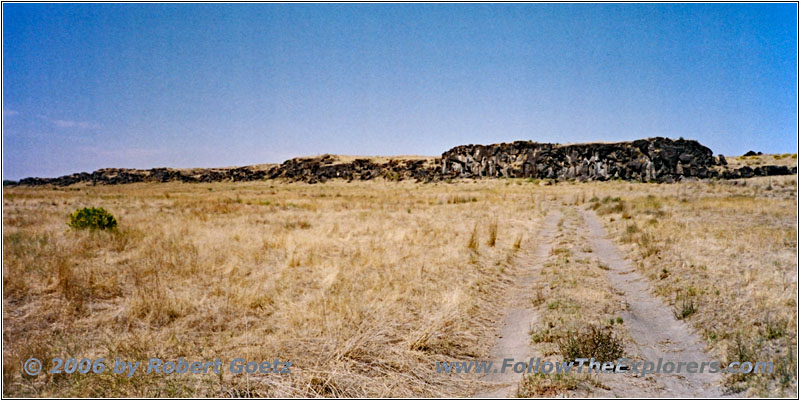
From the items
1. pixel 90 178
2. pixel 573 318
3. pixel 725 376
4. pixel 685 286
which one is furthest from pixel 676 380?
pixel 90 178

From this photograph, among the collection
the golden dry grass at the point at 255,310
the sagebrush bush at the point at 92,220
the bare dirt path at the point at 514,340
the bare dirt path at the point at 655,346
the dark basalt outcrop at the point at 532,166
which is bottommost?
the bare dirt path at the point at 514,340

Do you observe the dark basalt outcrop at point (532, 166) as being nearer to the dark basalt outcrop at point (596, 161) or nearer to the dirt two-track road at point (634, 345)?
the dark basalt outcrop at point (596, 161)

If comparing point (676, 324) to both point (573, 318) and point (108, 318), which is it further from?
point (108, 318)

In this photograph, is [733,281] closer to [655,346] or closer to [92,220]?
[655,346]

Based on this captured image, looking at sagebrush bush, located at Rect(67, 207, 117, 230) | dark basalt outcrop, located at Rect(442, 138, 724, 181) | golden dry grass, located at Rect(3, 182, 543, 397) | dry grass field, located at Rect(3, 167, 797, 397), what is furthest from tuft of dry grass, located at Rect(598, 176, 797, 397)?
dark basalt outcrop, located at Rect(442, 138, 724, 181)

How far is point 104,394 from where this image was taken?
14.5 ft

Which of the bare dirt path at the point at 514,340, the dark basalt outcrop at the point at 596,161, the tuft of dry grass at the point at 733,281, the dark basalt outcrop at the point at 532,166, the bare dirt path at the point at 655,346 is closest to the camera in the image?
the bare dirt path at the point at 655,346

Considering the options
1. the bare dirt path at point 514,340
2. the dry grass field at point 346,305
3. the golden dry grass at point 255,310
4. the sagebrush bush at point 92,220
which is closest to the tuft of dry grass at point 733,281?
the dry grass field at point 346,305

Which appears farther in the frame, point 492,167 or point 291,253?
point 492,167

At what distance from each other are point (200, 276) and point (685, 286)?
10185 mm

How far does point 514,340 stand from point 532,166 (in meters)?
83.3

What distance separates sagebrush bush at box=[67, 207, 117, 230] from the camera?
15.4m

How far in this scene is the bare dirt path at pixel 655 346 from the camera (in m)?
4.56

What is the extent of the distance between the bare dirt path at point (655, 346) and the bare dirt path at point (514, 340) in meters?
0.99
